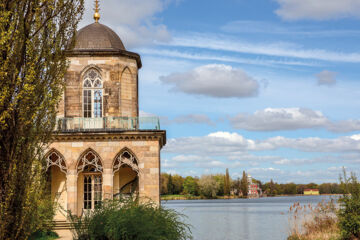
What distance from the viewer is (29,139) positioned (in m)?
10.9

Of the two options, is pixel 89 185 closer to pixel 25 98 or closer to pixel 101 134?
pixel 101 134

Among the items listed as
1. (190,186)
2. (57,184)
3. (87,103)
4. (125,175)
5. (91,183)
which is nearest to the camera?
(91,183)

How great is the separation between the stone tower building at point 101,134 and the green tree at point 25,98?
1292 centimetres

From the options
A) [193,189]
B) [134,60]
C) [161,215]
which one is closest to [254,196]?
[193,189]

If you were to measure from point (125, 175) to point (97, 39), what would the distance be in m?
8.14

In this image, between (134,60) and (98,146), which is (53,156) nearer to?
(98,146)

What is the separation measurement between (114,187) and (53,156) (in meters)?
3.85

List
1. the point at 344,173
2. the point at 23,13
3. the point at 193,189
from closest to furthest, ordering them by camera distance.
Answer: the point at 23,13 < the point at 344,173 < the point at 193,189

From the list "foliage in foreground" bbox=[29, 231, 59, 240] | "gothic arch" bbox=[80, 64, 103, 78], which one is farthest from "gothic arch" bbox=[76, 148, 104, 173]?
"gothic arch" bbox=[80, 64, 103, 78]

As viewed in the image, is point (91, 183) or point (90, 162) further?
point (91, 183)

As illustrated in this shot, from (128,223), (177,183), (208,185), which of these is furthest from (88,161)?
(177,183)

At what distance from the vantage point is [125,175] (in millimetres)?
28047

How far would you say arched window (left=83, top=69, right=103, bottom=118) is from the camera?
27.7 metres

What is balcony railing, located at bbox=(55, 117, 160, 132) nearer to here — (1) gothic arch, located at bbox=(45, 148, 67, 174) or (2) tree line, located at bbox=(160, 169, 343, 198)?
(1) gothic arch, located at bbox=(45, 148, 67, 174)
